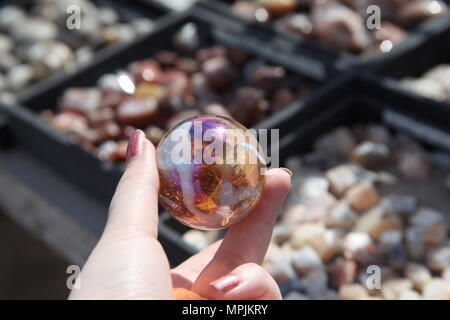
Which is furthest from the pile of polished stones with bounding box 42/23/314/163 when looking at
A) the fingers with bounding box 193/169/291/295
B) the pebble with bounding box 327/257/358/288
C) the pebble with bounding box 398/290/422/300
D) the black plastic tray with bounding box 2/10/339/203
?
the fingers with bounding box 193/169/291/295

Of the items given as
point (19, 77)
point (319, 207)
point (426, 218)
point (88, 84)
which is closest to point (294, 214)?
point (319, 207)

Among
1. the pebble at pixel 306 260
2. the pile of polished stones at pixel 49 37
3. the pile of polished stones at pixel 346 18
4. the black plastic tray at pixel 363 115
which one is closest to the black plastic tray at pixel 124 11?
the pile of polished stones at pixel 49 37

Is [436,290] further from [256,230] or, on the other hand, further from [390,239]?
[256,230]

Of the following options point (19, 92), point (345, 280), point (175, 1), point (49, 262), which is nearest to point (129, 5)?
point (175, 1)

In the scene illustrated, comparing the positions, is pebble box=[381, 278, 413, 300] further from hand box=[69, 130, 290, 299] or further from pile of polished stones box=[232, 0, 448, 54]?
pile of polished stones box=[232, 0, 448, 54]
